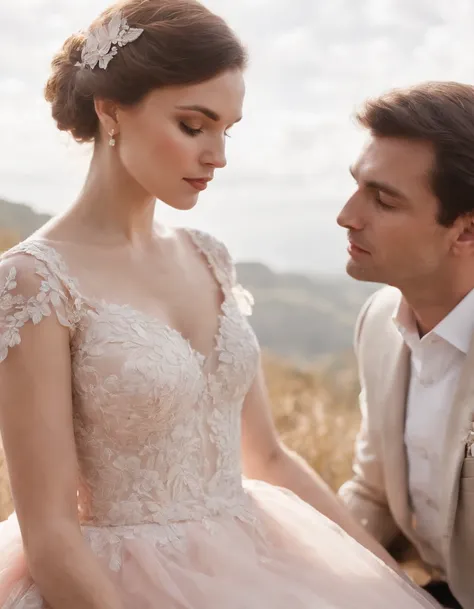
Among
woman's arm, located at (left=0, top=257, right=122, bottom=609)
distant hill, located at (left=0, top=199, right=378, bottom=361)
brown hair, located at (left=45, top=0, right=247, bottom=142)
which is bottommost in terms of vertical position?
distant hill, located at (left=0, top=199, right=378, bottom=361)

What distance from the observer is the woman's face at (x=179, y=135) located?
5.64 ft

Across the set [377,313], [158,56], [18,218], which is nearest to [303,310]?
[18,218]

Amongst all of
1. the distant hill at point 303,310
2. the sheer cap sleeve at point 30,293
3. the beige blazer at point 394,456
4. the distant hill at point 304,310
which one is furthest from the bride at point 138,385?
the distant hill at point 304,310

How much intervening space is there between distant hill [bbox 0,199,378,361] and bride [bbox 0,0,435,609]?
4.43 m

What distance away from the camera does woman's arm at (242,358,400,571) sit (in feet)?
6.91

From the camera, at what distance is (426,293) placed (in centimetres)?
219

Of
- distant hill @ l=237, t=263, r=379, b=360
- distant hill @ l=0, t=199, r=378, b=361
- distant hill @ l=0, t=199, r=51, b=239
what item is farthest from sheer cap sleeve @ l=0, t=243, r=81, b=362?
distant hill @ l=237, t=263, r=379, b=360

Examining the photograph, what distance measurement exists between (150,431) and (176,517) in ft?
0.66

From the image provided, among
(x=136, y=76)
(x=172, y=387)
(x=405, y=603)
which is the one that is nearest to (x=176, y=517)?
(x=172, y=387)

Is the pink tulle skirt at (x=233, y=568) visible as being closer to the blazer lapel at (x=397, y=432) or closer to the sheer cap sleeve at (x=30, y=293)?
the blazer lapel at (x=397, y=432)

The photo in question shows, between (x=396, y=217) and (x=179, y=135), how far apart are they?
26.7 inches

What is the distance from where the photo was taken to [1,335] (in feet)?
5.14

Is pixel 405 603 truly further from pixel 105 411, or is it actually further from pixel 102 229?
pixel 102 229

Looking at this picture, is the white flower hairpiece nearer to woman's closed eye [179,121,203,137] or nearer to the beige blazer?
woman's closed eye [179,121,203,137]
